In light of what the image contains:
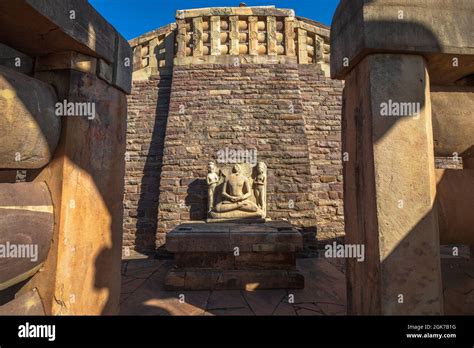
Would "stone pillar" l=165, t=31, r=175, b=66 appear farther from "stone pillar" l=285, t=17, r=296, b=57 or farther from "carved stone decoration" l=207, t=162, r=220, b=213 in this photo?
"carved stone decoration" l=207, t=162, r=220, b=213

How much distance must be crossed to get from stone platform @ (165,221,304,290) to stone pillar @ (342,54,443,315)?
246cm

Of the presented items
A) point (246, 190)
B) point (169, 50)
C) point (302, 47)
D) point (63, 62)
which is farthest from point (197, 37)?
point (63, 62)

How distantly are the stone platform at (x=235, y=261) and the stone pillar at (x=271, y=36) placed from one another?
23.0ft

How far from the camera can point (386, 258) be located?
61.2 inches

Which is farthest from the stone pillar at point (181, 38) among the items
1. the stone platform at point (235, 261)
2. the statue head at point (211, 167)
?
the stone platform at point (235, 261)

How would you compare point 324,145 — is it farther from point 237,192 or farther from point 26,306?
point 26,306

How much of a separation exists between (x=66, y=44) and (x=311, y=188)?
616 cm

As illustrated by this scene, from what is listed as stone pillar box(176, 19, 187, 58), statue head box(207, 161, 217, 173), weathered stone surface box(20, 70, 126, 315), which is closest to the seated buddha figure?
statue head box(207, 161, 217, 173)

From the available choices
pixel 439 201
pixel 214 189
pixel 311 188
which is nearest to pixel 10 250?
pixel 439 201

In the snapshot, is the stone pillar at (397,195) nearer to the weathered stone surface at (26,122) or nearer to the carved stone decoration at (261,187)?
the weathered stone surface at (26,122)

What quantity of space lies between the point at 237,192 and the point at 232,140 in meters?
1.85

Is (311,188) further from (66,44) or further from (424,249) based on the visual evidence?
(66,44)

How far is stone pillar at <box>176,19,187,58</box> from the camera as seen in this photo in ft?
29.2

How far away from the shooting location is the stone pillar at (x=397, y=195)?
5.09 ft
